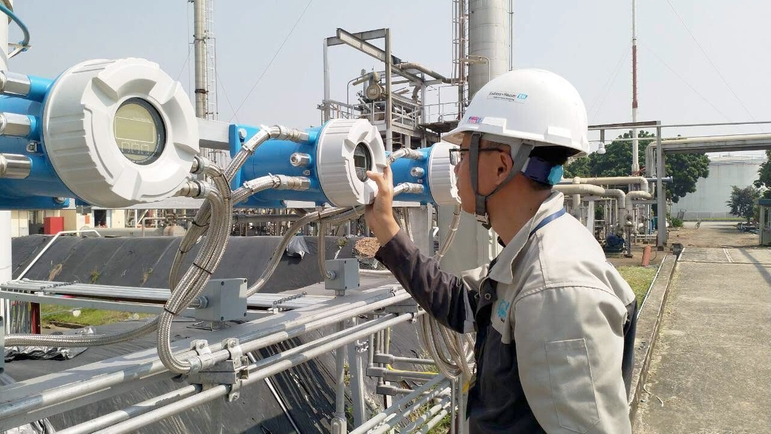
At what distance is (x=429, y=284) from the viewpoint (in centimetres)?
176

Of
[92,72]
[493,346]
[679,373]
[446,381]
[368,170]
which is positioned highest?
[92,72]

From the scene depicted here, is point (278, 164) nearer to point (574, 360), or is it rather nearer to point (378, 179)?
point (378, 179)

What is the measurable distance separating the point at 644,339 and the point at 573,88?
5207mm

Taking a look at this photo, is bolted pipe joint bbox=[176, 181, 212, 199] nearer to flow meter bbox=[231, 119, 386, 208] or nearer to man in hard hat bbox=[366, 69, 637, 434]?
flow meter bbox=[231, 119, 386, 208]

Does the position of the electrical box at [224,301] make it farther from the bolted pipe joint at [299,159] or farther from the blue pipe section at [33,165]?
the blue pipe section at [33,165]

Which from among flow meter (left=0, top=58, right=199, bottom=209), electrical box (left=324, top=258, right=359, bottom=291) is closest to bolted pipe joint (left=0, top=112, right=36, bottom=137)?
flow meter (left=0, top=58, right=199, bottom=209)

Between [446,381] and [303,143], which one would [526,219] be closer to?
[303,143]

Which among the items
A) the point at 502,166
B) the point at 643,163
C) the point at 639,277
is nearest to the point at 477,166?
the point at 502,166

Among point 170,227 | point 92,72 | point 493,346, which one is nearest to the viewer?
point 92,72

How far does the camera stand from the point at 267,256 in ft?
23.4

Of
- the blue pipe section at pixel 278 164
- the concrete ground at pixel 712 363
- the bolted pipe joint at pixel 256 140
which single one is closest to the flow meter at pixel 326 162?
the blue pipe section at pixel 278 164

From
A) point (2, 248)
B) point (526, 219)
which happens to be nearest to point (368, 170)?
point (526, 219)

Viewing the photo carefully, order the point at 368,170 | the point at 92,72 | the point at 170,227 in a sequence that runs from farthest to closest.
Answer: the point at 170,227 → the point at 368,170 → the point at 92,72

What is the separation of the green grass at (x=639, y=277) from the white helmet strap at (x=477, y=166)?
7594 mm
